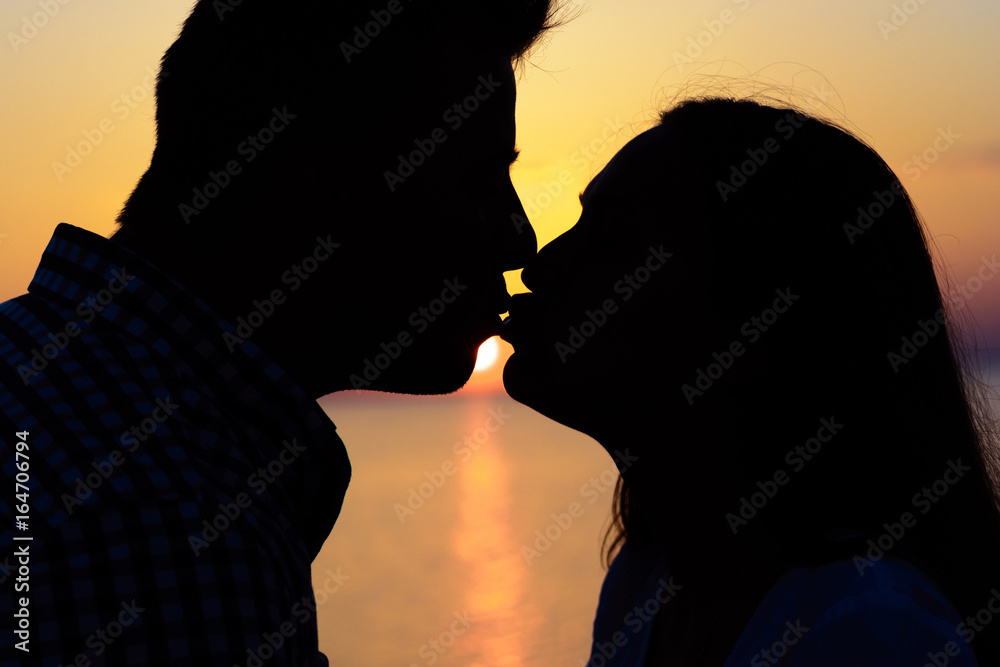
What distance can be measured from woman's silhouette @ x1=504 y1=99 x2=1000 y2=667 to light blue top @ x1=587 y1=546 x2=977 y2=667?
0.04 feet

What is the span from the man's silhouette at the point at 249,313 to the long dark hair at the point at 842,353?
63 cm

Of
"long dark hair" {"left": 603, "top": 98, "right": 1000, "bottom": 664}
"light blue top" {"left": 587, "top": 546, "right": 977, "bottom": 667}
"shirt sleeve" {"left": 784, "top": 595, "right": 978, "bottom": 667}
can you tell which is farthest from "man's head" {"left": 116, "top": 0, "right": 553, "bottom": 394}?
"shirt sleeve" {"left": 784, "top": 595, "right": 978, "bottom": 667}

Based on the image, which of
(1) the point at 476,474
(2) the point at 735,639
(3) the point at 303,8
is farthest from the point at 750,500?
(1) the point at 476,474

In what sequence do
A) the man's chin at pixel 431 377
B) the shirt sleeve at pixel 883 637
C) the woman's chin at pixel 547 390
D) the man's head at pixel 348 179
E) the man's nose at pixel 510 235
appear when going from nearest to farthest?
the shirt sleeve at pixel 883 637 → the man's head at pixel 348 179 → the woman's chin at pixel 547 390 → the man's chin at pixel 431 377 → the man's nose at pixel 510 235

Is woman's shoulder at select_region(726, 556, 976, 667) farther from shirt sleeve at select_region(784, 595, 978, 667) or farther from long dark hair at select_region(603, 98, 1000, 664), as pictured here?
long dark hair at select_region(603, 98, 1000, 664)

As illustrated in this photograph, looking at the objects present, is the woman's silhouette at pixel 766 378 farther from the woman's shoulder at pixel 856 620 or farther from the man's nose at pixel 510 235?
the man's nose at pixel 510 235

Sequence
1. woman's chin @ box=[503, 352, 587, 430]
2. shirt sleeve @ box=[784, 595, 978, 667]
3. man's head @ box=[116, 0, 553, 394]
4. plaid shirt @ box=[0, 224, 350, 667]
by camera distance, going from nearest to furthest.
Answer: plaid shirt @ box=[0, 224, 350, 667] → shirt sleeve @ box=[784, 595, 978, 667] → man's head @ box=[116, 0, 553, 394] → woman's chin @ box=[503, 352, 587, 430]

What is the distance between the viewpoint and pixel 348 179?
192 centimetres

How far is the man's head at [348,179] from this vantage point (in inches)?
67.2

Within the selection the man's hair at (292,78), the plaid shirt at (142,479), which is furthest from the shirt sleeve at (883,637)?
the man's hair at (292,78)

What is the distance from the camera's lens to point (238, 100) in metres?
1.79

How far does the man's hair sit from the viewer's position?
1.73 metres

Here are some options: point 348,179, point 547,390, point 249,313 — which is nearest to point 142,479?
point 249,313

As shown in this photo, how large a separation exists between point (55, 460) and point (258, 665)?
36 centimetres
